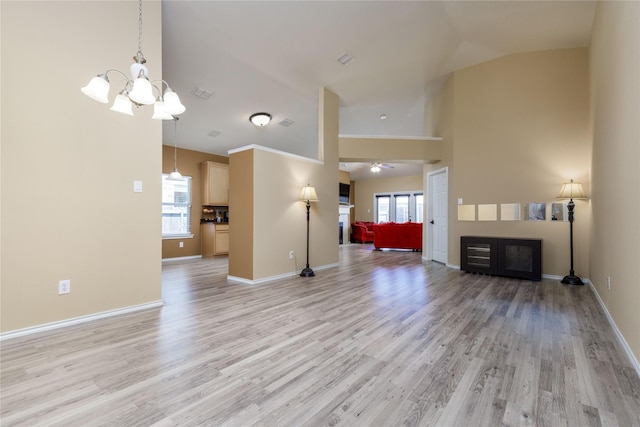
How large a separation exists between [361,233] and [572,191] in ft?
24.6

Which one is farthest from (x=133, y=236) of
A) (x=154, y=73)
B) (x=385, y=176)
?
(x=385, y=176)

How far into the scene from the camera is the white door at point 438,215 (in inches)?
239

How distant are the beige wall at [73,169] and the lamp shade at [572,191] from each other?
5444mm

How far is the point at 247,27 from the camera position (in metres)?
3.97

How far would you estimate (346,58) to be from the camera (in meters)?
4.75

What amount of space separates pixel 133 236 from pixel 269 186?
6.56 feet

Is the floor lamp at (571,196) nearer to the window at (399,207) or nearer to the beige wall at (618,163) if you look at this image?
the beige wall at (618,163)

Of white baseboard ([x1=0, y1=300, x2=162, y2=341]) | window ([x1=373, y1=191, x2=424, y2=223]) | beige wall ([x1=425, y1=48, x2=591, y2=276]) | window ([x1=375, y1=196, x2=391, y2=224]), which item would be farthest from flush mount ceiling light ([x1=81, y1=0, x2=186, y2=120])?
window ([x1=375, y1=196, x2=391, y2=224])

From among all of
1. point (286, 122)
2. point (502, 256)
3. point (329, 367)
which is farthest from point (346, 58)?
point (329, 367)

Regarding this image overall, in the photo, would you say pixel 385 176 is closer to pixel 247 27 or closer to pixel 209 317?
pixel 247 27

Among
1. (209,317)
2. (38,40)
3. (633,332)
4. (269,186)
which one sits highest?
(38,40)

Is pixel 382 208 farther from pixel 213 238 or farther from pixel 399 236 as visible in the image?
pixel 213 238

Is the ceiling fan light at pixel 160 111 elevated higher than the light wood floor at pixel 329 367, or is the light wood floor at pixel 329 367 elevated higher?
the ceiling fan light at pixel 160 111

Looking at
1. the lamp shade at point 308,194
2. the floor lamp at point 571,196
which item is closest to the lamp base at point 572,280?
the floor lamp at point 571,196
